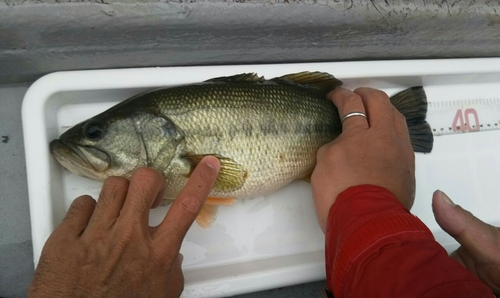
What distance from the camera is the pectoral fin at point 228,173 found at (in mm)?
1050

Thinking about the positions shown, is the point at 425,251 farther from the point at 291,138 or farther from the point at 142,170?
the point at 142,170

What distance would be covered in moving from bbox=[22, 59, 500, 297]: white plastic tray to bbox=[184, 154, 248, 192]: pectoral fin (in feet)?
0.63

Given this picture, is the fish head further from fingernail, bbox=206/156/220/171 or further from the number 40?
the number 40

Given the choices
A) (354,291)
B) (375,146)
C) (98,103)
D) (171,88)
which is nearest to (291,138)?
(375,146)

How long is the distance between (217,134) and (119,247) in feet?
1.31

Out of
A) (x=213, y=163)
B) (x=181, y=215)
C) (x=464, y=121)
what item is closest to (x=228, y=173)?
(x=213, y=163)

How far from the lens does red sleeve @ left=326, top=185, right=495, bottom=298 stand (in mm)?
686

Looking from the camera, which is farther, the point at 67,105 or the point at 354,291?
the point at 67,105

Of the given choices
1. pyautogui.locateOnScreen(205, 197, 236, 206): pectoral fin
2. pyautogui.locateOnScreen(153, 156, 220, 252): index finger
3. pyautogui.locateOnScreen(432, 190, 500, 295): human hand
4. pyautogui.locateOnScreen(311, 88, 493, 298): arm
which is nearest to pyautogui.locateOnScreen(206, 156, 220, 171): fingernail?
pyautogui.locateOnScreen(153, 156, 220, 252): index finger

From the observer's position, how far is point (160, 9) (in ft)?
3.24

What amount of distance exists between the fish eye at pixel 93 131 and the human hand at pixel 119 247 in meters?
0.18

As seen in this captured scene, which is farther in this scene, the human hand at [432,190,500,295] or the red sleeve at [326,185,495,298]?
the human hand at [432,190,500,295]

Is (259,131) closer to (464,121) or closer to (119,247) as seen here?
(119,247)

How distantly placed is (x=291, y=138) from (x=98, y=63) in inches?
25.1
